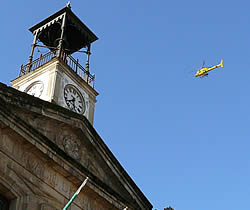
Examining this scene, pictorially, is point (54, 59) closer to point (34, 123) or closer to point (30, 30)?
point (30, 30)

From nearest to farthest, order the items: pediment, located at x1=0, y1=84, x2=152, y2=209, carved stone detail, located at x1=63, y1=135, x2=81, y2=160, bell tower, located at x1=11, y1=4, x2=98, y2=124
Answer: pediment, located at x1=0, y1=84, x2=152, y2=209 < carved stone detail, located at x1=63, y1=135, x2=81, y2=160 < bell tower, located at x1=11, y1=4, x2=98, y2=124

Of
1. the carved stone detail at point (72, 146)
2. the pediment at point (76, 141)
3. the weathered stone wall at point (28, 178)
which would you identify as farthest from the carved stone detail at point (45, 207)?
the carved stone detail at point (72, 146)

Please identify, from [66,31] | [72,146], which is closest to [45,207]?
[72,146]

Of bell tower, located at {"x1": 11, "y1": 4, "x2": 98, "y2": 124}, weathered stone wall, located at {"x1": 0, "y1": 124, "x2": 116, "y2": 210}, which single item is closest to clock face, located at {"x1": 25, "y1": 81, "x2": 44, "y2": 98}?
bell tower, located at {"x1": 11, "y1": 4, "x2": 98, "y2": 124}

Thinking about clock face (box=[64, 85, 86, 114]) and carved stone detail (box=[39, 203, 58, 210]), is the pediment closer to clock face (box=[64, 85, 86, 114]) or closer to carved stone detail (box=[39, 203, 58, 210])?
carved stone detail (box=[39, 203, 58, 210])

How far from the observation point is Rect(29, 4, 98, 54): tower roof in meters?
24.8

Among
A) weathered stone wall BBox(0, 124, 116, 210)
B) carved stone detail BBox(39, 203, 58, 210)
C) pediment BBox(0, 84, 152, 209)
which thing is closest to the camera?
weathered stone wall BBox(0, 124, 116, 210)

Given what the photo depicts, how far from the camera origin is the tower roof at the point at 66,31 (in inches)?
974

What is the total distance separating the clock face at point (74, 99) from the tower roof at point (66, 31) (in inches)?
117

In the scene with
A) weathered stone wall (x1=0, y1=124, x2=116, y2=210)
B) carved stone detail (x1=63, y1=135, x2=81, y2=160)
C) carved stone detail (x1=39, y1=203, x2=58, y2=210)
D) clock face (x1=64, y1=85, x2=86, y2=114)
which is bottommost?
carved stone detail (x1=39, y1=203, x2=58, y2=210)

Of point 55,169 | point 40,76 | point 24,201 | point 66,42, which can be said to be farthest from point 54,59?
point 24,201

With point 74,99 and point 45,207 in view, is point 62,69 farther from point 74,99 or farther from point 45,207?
point 45,207

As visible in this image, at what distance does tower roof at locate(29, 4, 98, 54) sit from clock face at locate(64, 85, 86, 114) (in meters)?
2.97

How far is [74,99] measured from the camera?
21828mm
